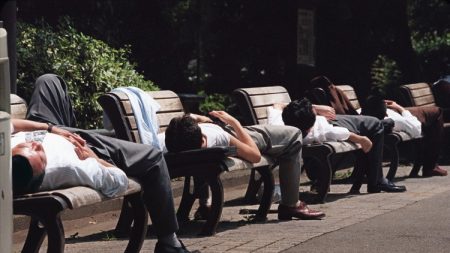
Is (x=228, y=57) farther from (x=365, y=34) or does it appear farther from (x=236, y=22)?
(x=365, y=34)

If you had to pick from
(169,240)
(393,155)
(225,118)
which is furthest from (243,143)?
(393,155)

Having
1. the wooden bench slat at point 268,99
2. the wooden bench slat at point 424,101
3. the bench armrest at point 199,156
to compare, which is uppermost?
the wooden bench slat at point 268,99

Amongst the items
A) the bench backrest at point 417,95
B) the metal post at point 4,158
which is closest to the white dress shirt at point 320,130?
the bench backrest at point 417,95

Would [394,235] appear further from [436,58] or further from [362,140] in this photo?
[436,58]

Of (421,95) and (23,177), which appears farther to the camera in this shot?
(421,95)

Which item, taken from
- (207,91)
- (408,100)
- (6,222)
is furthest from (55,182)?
(207,91)

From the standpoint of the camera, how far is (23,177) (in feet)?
19.7

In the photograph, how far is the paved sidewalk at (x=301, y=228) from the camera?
25.6ft

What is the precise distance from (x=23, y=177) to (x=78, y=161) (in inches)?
15.8

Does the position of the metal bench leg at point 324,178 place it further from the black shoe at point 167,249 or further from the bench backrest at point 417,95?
the bench backrest at point 417,95

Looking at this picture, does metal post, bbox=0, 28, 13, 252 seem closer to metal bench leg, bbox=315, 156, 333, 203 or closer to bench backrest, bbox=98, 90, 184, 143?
bench backrest, bbox=98, 90, 184, 143

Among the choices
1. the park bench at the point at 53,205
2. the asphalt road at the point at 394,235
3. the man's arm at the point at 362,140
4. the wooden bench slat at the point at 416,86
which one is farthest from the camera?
the wooden bench slat at the point at 416,86

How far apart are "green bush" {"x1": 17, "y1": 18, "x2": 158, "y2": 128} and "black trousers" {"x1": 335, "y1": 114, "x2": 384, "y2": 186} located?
2.13 metres

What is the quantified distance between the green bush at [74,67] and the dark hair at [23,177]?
479 centimetres
